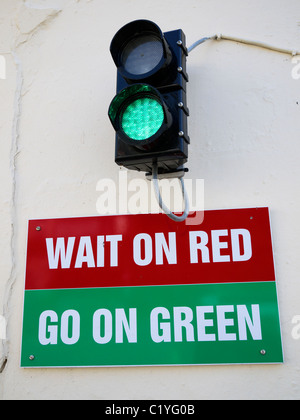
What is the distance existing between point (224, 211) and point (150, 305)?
0.37 meters

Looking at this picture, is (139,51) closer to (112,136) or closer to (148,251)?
(112,136)

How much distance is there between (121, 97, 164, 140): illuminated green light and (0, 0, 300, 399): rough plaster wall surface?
10.9 inches

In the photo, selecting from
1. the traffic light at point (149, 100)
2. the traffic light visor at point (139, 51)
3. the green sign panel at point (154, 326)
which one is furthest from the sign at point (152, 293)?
the traffic light visor at point (139, 51)

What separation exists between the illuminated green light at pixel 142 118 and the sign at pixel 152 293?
31 cm

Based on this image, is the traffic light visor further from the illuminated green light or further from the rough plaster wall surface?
the rough plaster wall surface

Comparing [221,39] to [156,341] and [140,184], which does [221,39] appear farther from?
[156,341]

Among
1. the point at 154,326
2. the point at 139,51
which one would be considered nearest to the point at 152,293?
the point at 154,326

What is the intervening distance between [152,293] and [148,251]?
0.43ft

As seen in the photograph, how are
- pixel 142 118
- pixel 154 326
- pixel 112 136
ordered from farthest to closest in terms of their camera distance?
pixel 112 136 → pixel 154 326 → pixel 142 118

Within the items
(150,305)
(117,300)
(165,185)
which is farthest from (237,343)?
(165,185)

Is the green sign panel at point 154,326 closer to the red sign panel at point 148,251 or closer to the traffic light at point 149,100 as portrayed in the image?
the red sign panel at point 148,251

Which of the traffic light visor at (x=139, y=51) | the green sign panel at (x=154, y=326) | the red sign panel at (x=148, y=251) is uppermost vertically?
the traffic light visor at (x=139, y=51)

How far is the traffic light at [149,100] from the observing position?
3.68 ft

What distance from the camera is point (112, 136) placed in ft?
4.73
